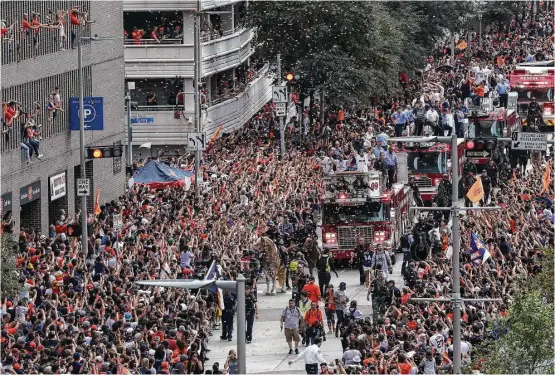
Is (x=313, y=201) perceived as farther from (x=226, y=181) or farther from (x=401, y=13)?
(x=401, y=13)

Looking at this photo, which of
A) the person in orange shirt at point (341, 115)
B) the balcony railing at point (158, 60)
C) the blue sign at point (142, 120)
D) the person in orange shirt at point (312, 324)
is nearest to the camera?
the person in orange shirt at point (312, 324)

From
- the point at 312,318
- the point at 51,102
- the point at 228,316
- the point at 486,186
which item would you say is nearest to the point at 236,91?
the point at 486,186

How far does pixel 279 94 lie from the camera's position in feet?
213

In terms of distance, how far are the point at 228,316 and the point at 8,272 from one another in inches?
185

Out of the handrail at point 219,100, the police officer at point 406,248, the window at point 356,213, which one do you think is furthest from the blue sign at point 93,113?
the handrail at point 219,100

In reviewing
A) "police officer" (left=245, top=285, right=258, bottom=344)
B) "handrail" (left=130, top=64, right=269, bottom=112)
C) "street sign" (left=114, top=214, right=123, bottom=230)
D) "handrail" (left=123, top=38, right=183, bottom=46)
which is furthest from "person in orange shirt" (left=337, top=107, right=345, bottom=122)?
"police officer" (left=245, top=285, right=258, bottom=344)

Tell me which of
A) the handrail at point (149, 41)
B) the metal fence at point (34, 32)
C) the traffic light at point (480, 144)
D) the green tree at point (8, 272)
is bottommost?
the handrail at point (149, 41)

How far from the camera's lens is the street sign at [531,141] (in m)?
40.4

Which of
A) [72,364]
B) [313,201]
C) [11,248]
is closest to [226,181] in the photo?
[313,201]

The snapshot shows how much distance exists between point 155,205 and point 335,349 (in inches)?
560

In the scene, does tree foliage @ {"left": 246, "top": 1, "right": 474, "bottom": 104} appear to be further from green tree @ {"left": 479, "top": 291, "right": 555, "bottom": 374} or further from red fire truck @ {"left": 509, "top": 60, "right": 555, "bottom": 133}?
green tree @ {"left": 479, "top": 291, "right": 555, "bottom": 374}

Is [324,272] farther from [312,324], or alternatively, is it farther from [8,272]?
[8,272]

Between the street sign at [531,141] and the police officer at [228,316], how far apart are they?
7.49 meters

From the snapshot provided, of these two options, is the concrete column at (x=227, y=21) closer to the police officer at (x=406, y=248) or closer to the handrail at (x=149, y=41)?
the handrail at (x=149, y=41)
